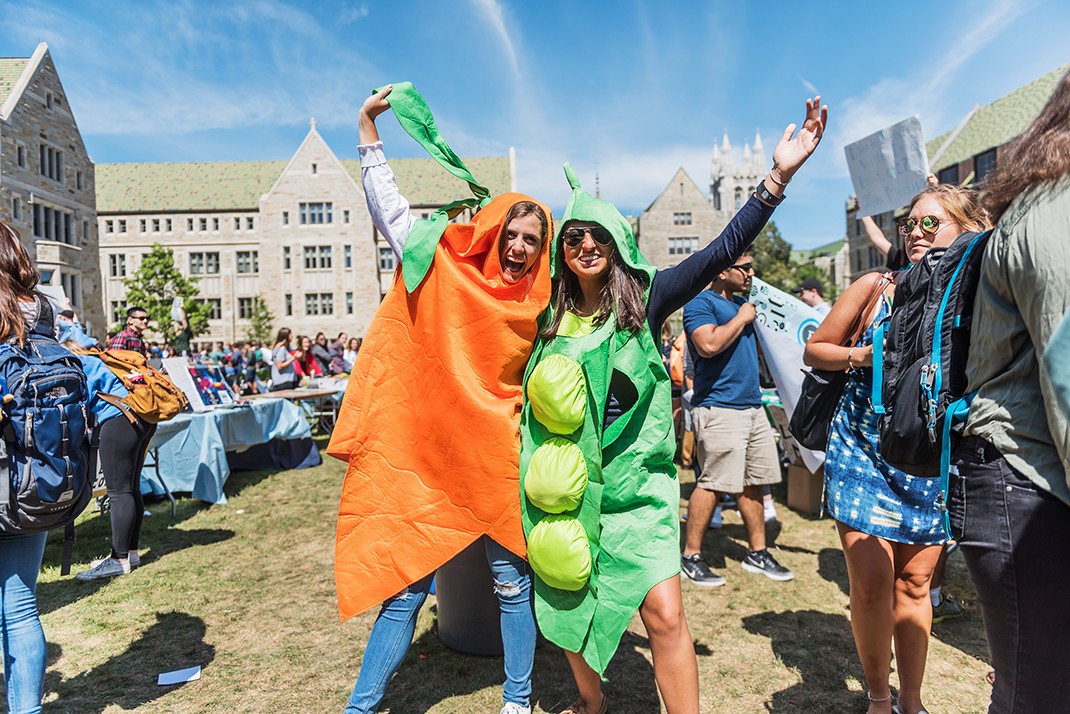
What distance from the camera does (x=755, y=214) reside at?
7.27ft

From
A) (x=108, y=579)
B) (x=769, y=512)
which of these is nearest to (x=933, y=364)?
(x=769, y=512)

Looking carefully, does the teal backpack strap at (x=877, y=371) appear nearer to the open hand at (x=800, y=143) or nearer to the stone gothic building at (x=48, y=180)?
the open hand at (x=800, y=143)

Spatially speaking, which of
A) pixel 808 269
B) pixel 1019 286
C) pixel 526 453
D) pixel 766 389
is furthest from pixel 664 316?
pixel 808 269

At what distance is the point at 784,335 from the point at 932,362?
3583mm

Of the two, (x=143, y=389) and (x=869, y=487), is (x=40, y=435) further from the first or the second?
(x=869, y=487)

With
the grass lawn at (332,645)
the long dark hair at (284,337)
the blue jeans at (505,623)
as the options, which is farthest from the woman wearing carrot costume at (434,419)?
the long dark hair at (284,337)

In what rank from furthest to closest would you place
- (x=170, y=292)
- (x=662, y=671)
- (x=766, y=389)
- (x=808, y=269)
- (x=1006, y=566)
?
1. (x=808, y=269)
2. (x=170, y=292)
3. (x=766, y=389)
4. (x=662, y=671)
5. (x=1006, y=566)

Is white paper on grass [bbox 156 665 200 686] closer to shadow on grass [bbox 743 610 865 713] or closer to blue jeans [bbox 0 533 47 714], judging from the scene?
blue jeans [bbox 0 533 47 714]

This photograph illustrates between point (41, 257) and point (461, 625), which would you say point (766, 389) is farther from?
point (41, 257)

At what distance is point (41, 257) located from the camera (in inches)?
1153

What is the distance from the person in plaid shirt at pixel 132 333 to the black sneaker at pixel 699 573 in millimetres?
5320

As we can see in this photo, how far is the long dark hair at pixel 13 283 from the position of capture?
224 cm

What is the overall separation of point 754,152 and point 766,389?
75.5 meters

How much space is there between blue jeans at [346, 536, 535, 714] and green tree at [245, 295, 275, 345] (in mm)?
46493
